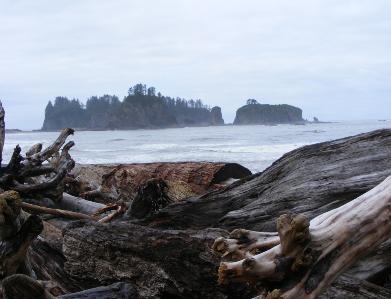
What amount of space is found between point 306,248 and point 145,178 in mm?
5694

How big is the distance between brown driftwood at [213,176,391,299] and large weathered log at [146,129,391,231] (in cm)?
135

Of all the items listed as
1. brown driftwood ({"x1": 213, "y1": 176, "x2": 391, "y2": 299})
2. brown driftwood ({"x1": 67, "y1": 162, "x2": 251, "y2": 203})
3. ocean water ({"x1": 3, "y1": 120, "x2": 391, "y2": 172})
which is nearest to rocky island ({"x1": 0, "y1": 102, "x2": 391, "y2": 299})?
brown driftwood ({"x1": 213, "y1": 176, "x2": 391, "y2": 299})

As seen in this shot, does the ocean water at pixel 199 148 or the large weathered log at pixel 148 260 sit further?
the ocean water at pixel 199 148

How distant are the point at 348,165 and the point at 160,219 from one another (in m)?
1.55

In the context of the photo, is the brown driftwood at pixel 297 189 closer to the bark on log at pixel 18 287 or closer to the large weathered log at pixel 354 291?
the large weathered log at pixel 354 291

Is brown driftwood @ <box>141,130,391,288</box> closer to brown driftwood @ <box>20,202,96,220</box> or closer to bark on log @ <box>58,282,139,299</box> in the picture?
bark on log @ <box>58,282,139,299</box>

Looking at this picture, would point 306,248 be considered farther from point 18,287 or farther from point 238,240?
point 18,287

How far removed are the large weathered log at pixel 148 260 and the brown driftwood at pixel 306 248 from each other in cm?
112

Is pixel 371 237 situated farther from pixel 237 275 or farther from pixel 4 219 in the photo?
pixel 4 219

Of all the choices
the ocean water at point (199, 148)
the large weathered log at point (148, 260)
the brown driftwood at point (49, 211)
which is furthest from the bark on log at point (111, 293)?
the ocean water at point (199, 148)

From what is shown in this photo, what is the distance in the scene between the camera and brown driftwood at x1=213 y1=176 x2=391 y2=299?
2.23m

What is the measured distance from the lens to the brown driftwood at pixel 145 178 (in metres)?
6.84

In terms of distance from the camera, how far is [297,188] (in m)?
4.23

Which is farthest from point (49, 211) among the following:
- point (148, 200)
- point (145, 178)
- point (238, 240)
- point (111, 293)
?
point (238, 240)
